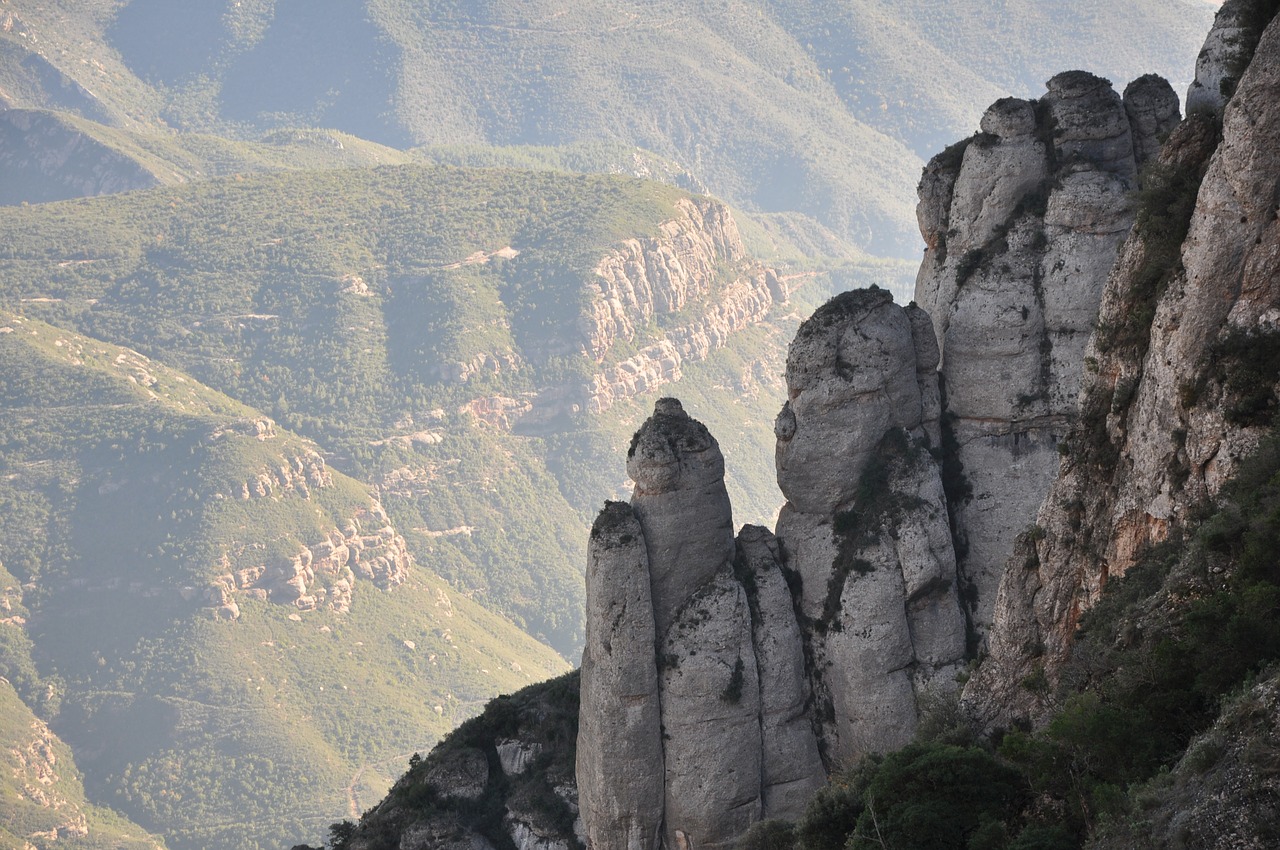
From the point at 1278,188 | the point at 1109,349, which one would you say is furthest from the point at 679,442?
the point at 1278,188

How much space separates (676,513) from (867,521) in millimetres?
6907

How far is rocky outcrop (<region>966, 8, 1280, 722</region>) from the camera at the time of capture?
3431 cm

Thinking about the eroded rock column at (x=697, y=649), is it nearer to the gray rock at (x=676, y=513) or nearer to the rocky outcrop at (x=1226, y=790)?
the gray rock at (x=676, y=513)

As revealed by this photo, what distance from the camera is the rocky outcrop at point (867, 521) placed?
56125 mm

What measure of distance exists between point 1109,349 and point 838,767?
21.8m

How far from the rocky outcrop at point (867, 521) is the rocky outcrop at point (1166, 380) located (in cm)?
1486

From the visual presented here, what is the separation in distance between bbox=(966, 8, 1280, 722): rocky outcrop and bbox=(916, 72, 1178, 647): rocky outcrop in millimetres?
17967

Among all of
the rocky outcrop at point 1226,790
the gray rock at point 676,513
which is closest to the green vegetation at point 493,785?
the gray rock at point 676,513

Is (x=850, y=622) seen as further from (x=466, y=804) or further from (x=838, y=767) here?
(x=466, y=804)

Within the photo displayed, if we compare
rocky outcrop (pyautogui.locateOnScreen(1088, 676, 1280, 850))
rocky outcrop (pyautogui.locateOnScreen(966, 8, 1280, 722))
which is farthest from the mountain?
rocky outcrop (pyautogui.locateOnScreen(1088, 676, 1280, 850))

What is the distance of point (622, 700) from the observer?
55094 mm

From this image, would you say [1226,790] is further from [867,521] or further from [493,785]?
[493,785]

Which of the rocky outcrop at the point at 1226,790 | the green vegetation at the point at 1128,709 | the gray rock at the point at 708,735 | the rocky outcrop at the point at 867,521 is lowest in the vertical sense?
the rocky outcrop at the point at 1226,790

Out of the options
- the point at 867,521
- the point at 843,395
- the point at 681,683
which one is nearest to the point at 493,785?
the point at 681,683
